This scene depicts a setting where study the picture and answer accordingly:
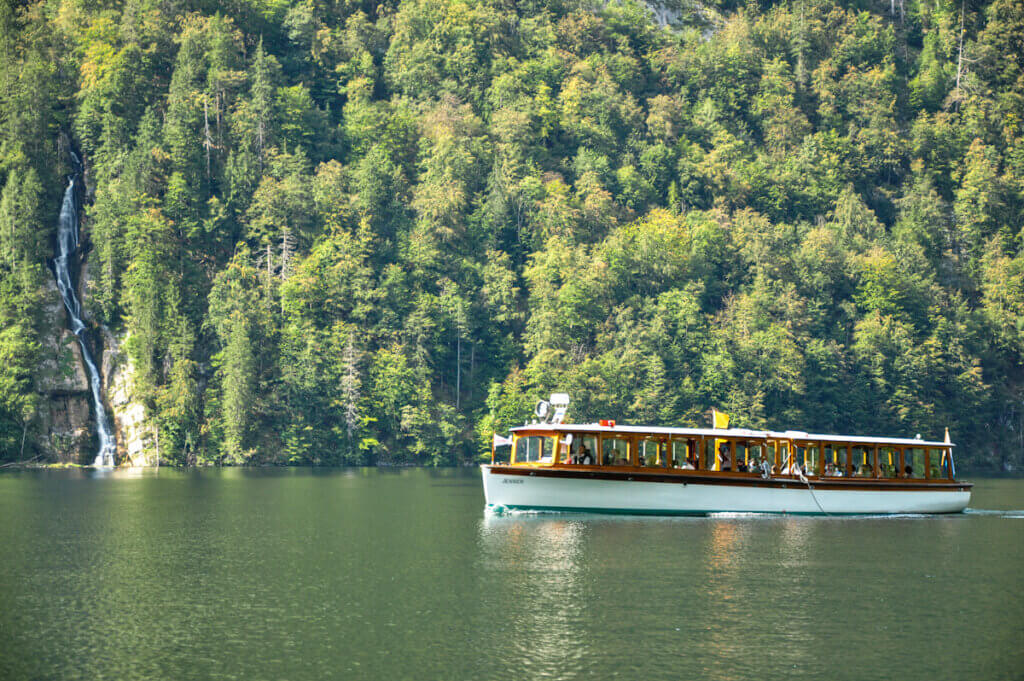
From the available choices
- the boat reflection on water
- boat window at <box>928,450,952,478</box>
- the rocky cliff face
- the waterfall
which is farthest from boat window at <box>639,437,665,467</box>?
the rocky cliff face

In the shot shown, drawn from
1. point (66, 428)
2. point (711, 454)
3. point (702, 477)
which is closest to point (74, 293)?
point (66, 428)

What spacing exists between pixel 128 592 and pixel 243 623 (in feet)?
21.4

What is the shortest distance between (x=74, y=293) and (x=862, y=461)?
339 feet

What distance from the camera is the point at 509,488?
57.7 meters

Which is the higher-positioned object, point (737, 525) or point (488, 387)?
point (488, 387)

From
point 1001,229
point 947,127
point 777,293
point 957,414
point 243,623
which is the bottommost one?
point 243,623

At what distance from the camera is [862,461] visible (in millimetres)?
62844

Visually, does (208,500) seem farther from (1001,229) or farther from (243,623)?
(1001,229)

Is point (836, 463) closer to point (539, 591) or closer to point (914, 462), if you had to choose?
point (914, 462)

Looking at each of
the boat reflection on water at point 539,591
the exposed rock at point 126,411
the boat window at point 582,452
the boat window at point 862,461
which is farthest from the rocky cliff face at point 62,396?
the boat window at point 862,461

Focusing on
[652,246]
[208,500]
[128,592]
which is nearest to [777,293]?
[652,246]

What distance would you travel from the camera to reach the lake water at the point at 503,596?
27656 millimetres

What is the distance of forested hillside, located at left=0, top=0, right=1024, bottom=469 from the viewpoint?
131750mm

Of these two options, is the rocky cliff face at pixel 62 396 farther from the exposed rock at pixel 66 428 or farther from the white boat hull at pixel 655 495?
the white boat hull at pixel 655 495
